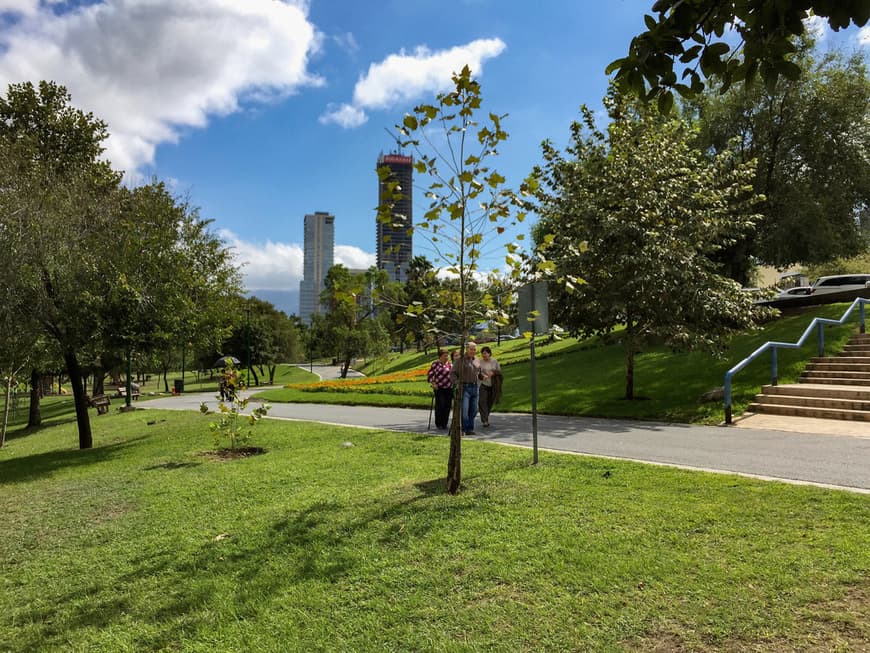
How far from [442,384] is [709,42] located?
29.6ft

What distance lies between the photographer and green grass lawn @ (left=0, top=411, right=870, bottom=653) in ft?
10.4

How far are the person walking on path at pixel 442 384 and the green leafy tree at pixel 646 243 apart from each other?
324 centimetres

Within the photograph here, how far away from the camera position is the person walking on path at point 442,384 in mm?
11344

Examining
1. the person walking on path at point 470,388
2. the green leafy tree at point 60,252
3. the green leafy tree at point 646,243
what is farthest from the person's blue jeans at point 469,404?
the green leafy tree at point 60,252

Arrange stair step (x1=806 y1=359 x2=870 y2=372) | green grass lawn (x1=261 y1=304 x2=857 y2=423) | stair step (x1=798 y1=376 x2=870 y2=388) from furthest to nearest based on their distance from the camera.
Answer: green grass lawn (x1=261 y1=304 x2=857 y2=423)
stair step (x1=806 y1=359 x2=870 y2=372)
stair step (x1=798 y1=376 x2=870 y2=388)

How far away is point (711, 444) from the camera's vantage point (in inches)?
336

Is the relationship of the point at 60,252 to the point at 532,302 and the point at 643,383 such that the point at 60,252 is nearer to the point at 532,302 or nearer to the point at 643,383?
the point at 532,302

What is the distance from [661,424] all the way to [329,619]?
9.33 meters

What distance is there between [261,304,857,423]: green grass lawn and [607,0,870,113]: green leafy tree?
12.8ft

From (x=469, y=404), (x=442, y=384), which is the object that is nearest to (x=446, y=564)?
(x=469, y=404)

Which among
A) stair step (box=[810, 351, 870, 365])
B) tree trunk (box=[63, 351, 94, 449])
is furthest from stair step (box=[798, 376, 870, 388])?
tree trunk (box=[63, 351, 94, 449])

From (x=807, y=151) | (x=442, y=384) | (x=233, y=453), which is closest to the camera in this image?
(x=233, y=453)

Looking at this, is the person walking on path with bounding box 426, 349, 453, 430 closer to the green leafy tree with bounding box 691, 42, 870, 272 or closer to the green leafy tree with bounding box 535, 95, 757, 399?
the green leafy tree with bounding box 535, 95, 757, 399

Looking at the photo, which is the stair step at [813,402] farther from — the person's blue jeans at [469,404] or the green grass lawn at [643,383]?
the person's blue jeans at [469,404]
